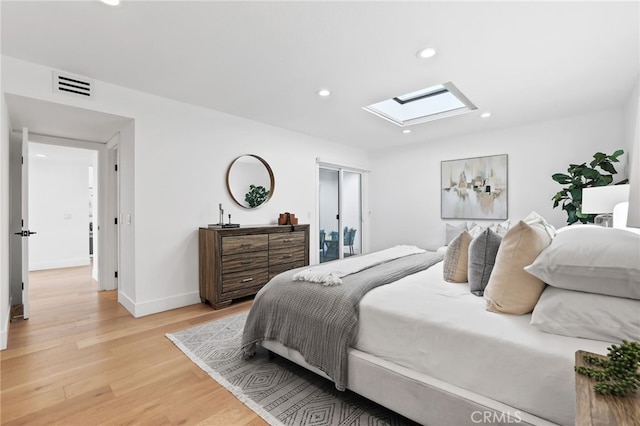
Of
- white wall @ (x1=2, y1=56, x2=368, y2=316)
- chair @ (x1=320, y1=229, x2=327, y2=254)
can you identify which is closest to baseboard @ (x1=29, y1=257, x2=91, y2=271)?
white wall @ (x1=2, y1=56, x2=368, y2=316)

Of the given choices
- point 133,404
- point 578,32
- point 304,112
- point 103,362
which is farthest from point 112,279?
point 578,32

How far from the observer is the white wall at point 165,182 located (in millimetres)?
3150

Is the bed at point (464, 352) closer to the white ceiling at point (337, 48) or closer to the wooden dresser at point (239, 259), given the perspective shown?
the white ceiling at point (337, 48)

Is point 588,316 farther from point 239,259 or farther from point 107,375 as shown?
point 239,259

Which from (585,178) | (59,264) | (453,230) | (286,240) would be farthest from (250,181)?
(59,264)

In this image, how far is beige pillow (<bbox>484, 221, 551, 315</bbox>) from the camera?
4.54 feet

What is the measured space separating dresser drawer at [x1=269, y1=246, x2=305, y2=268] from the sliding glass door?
1091 mm

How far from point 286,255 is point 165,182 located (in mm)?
1757

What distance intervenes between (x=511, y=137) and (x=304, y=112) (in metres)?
3.18

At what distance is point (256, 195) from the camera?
4203 mm

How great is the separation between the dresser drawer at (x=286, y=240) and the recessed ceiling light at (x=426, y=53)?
2.63 meters

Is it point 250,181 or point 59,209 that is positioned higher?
point 250,181

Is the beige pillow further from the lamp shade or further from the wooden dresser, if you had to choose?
the wooden dresser

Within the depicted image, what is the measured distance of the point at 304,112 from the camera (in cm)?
380
